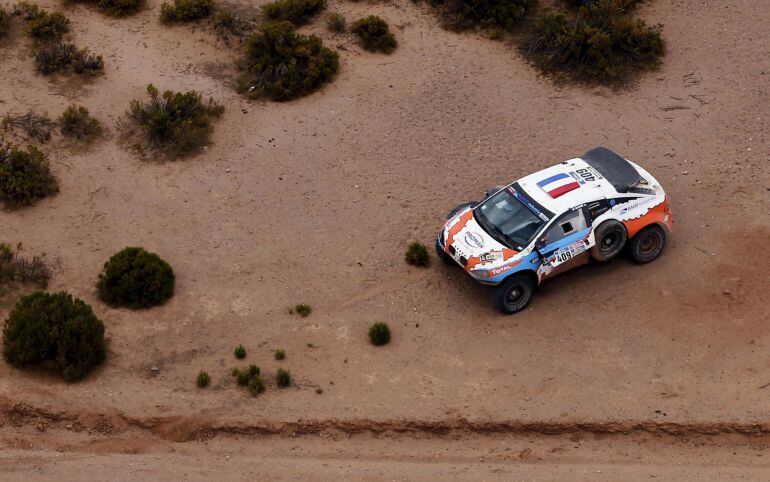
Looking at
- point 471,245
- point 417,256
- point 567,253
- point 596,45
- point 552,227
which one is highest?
point 596,45

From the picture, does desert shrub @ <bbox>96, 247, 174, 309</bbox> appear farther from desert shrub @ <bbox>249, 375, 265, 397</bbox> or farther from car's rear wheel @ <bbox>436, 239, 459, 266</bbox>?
car's rear wheel @ <bbox>436, 239, 459, 266</bbox>

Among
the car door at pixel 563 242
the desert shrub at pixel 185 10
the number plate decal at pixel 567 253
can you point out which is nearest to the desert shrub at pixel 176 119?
the desert shrub at pixel 185 10

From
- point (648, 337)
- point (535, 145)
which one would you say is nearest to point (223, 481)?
point (648, 337)

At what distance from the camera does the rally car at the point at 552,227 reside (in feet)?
60.4

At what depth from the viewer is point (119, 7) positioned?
2669cm

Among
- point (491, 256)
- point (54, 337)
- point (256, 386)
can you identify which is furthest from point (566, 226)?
point (54, 337)

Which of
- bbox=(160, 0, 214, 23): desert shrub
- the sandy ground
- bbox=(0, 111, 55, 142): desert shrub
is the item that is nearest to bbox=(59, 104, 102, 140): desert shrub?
bbox=(0, 111, 55, 142): desert shrub

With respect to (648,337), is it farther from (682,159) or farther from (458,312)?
(682,159)

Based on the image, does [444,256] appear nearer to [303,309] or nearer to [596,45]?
[303,309]

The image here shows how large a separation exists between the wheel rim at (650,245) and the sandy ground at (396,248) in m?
0.30

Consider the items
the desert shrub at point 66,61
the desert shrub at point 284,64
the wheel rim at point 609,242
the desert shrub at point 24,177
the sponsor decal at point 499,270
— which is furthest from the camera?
the desert shrub at point 66,61

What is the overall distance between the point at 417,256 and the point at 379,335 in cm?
221

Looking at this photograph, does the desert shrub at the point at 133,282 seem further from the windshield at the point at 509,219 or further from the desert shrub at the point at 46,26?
the desert shrub at the point at 46,26

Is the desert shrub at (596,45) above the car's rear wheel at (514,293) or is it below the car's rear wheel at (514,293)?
above
